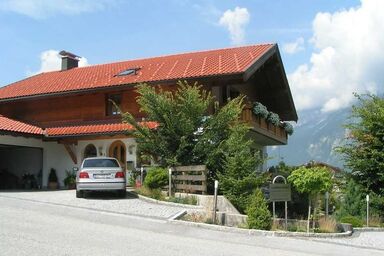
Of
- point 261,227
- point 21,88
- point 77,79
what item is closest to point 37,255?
point 261,227

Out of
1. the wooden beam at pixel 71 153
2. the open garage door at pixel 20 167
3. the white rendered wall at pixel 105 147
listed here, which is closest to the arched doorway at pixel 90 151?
the white rendered wall at pixel 105 147

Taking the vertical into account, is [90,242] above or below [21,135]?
below

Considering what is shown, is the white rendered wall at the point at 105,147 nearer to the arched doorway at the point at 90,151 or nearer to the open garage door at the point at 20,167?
the arched doorway at the point at 90,151

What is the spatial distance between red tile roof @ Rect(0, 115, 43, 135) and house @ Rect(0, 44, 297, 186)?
5 centimetres

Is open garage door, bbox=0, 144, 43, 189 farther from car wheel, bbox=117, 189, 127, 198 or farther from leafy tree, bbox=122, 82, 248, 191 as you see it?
leafy tree, bbox=122, 82, 248, 191

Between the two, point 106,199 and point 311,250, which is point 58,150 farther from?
point 311,250

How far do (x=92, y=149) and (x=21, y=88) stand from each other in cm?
750

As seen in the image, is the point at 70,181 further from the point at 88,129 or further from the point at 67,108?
the point at 67,108

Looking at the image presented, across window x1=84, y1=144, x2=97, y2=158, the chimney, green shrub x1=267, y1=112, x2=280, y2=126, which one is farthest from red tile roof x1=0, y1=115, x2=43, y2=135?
green shrub x1=267, y1=112, x2=280, y2=126

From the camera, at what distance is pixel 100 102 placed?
2697cm

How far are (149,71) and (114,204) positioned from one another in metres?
10.9

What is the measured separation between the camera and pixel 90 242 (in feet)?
34.3

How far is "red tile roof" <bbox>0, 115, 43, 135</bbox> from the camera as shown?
24.5 meters

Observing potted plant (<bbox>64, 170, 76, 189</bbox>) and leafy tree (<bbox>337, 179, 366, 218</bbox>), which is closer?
leafy tree (<bbox>337, 179, 366, 218</bbox>)
